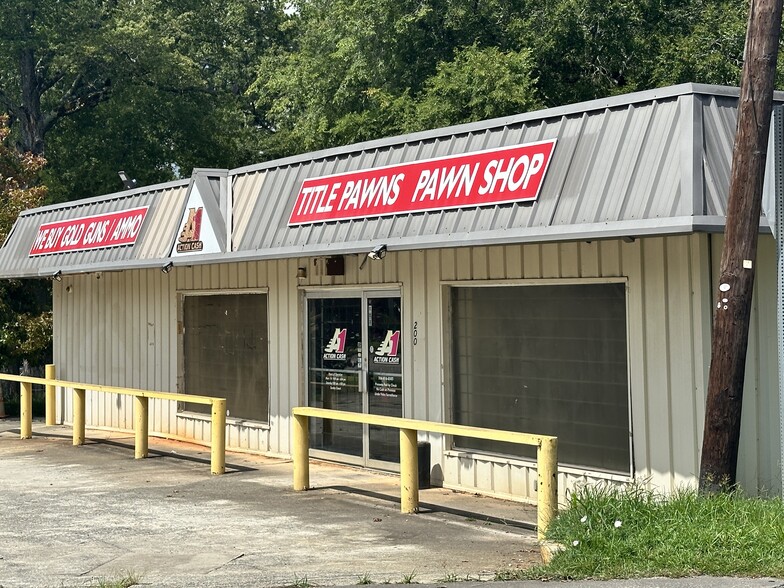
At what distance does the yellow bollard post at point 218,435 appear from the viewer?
13719 millimetres

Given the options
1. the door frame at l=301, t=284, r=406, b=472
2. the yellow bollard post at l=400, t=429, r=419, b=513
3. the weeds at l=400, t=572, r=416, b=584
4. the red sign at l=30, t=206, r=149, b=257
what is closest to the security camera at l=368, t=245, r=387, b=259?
the door frame at l=301, t=284, r=406, b=472

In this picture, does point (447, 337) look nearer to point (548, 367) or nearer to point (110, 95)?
point (548, 367)

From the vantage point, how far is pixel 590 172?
32.6ft

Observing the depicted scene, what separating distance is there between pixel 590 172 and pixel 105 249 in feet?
31.7

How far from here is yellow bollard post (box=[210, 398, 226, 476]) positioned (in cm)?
1372

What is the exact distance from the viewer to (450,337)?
12500 mm

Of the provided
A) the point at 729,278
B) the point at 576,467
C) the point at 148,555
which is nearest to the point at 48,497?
the point at 148,555

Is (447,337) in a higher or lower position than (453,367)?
higher

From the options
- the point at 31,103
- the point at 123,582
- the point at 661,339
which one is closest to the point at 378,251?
the point at 661,339

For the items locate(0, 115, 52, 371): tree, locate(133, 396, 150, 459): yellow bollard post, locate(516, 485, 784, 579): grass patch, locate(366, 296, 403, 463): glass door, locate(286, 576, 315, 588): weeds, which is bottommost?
locate(286, 576, 315, 588): weeds

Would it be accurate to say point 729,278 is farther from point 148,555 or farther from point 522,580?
point 148,555

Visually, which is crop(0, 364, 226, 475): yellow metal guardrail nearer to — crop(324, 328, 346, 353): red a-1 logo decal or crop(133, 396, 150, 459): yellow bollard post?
crop(133, 396, 150, 459): yellow bollard post

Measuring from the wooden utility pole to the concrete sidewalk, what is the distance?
1.64 m

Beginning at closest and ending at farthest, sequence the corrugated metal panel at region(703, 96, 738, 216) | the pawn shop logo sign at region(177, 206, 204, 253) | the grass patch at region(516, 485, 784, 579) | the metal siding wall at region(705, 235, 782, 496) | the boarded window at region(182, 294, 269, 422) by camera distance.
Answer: the grass patch at region(516, 485, 784, 579) < the corrugated metal panel at region(703, 96, 738, 216) < the metal siding wall at region(705, 235, 782, 496) < the pawn shop logo sign at region(177, 206, 204, 253) < the boarded window at region(182, 294, 269, 422)
